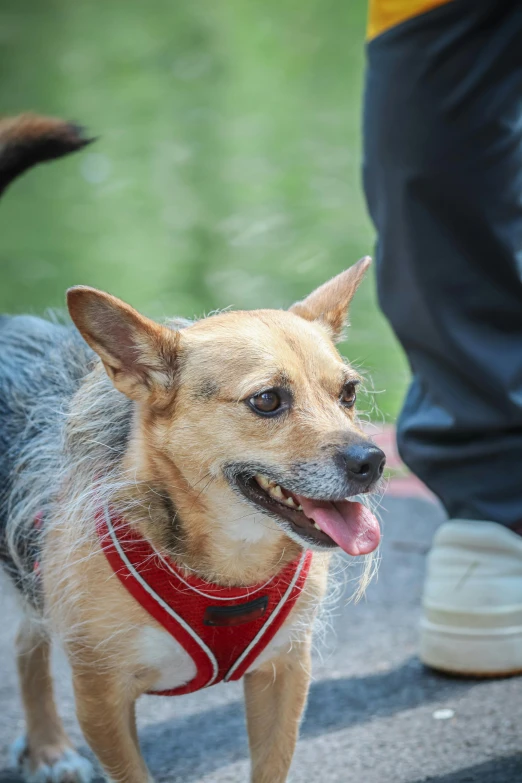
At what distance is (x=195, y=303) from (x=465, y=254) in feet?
14.3

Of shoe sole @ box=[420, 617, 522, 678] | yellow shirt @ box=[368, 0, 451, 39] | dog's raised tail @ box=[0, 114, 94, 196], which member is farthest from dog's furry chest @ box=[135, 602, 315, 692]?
yellow shirt @ box=[368, 0, 451, 39]

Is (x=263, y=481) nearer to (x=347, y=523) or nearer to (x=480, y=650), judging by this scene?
(x=347, y=523)

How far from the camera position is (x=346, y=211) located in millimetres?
8602

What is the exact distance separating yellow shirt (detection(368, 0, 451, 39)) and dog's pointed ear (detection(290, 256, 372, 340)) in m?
0.73

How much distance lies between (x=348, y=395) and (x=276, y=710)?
67 centimetres

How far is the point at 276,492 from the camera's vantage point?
6.39 ft

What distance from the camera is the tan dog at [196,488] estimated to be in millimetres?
1899

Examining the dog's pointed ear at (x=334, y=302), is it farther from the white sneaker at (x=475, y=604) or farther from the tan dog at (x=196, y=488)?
the white sneaker at (x=475, y=604)

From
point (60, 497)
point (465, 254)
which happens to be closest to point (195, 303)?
point (465, 254)

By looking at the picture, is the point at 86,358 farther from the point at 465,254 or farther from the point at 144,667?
the point at 465,254

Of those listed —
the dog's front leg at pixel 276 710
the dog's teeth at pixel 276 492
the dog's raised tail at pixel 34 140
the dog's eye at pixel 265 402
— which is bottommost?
the dog's front leg at pixel 276 710

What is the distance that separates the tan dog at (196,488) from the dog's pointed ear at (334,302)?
44 mm

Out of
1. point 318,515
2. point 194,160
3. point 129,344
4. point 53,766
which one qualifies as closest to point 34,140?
point 129,344

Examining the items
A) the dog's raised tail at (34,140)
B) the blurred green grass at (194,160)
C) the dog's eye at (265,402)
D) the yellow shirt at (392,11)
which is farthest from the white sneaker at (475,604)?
the blurred green grass at (194,160)
